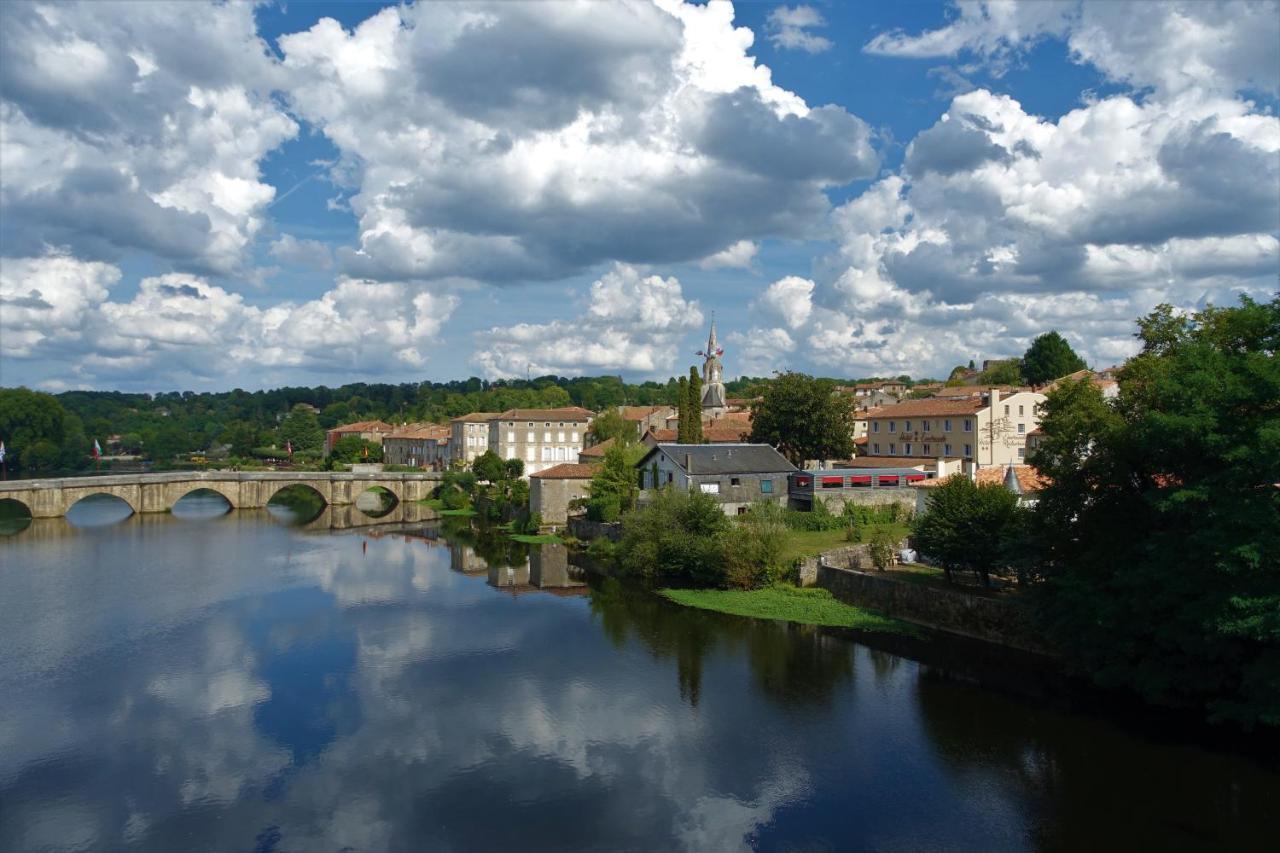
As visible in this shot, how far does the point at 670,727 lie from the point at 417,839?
6.93 metres

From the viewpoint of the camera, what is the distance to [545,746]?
1892 cm

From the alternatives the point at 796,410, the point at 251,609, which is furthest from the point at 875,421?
the point at 251,609

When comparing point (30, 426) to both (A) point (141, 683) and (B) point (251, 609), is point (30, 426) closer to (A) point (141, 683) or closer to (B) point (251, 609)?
(B) point (251, 609)

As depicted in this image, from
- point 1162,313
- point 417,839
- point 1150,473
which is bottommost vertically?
point 417,839

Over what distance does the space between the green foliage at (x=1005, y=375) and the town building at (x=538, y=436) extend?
4297 cm

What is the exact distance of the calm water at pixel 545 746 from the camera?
15.3 meters

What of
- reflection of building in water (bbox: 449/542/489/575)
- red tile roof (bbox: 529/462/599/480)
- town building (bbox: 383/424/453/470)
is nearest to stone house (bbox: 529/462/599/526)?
red tile roof (bbox: 529/462/599/480)

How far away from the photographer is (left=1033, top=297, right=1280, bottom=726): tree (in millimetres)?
16906

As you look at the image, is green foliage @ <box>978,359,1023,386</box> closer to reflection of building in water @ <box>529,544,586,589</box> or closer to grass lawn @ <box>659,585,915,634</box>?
reflection of building in water @ <box>529,544,586,589</box>

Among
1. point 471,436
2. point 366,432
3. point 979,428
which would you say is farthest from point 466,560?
point 366,432

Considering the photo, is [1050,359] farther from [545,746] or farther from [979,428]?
[545,746]

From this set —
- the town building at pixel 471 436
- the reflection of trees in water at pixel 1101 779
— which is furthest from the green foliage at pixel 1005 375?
the reflection of trees in water at pixel 1101 779

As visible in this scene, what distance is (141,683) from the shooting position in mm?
23188

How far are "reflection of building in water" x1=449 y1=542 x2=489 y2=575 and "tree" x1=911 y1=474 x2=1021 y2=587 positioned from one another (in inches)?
871
